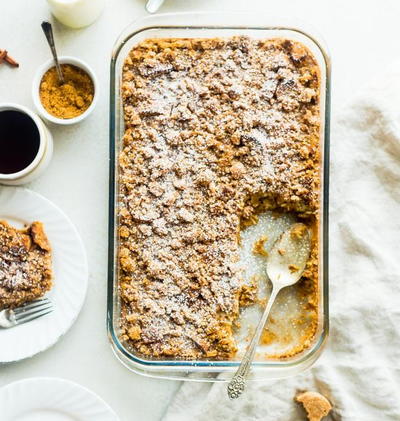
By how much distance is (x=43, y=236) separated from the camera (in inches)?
92.1

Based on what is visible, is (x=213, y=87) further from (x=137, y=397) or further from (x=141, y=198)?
(x=137, y=397)

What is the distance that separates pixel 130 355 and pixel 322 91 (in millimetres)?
1108

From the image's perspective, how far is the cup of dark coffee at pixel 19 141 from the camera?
7.49 feet

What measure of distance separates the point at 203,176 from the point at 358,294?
68cm

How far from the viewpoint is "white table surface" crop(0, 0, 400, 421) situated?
2.42 metres

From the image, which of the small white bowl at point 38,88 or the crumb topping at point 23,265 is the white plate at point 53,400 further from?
the small white bowl at point 38,88

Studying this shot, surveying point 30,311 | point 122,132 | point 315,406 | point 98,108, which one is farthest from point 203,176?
point 315,406

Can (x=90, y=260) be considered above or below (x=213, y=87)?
below

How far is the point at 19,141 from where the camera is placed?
7.56 ft

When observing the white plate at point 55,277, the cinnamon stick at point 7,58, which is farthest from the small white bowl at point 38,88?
the white plate at point 55,277

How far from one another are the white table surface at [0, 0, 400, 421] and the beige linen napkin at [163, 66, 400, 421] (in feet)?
0.41

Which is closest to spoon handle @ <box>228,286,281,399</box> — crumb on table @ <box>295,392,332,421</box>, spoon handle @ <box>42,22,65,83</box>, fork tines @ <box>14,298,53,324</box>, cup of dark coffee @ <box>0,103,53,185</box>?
crumb on table @ <box>295,392,332,421</box>

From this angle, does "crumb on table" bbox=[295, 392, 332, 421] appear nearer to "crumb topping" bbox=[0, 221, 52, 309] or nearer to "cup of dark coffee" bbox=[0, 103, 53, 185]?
"crumb topping" bbox=[0, 221, 52, 309]

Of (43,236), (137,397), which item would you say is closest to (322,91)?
(43,236)
